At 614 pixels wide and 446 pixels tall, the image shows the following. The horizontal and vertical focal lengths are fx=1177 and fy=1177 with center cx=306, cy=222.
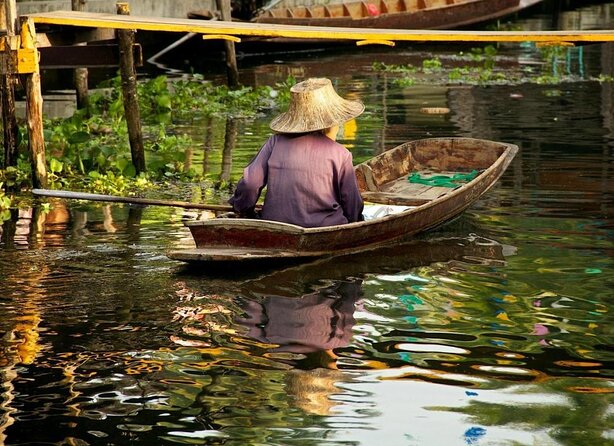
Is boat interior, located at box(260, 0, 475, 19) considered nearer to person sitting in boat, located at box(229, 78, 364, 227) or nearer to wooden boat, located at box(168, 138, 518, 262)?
wooden boat, located at box(168, 138, 518, 262)

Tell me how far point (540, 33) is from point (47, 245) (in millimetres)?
4532

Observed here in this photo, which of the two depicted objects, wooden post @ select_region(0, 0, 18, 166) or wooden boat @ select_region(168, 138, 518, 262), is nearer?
wooden boat @ select_region(168, 138, 518, 262)

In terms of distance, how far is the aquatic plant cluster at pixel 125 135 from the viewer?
37.1 ft

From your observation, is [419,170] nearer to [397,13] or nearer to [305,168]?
[305,168]

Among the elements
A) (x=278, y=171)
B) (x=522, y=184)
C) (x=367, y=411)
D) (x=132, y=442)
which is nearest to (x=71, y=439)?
(x=132, y=442)

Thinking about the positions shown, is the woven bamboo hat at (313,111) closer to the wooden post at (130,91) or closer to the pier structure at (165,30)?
the pier structure at (165,30)

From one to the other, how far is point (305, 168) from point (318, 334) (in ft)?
6.02

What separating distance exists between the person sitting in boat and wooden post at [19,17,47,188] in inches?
114

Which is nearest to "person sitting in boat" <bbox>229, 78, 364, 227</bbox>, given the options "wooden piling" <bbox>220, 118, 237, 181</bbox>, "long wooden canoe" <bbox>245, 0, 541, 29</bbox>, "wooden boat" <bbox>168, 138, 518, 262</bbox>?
"wooden boat" <bbox>168, 138, 518, 262</bbox>

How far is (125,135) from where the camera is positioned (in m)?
13.8

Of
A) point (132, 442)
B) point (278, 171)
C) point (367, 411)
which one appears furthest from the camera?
point (278, 171)

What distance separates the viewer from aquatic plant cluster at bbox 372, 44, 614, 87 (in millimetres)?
19859

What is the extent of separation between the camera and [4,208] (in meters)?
10.4

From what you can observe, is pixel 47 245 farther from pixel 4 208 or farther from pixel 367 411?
pixel 367 411
